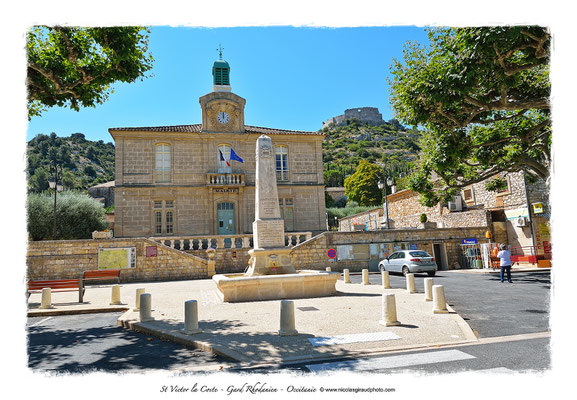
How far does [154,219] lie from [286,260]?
1545 centimetres

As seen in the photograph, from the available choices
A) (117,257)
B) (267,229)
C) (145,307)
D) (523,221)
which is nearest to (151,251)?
(117,257)

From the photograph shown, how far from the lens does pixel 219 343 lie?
566 cm

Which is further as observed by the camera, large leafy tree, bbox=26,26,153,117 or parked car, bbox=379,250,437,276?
parked car, bbox=379,250,437,276

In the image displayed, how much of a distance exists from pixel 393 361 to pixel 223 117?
23.8m

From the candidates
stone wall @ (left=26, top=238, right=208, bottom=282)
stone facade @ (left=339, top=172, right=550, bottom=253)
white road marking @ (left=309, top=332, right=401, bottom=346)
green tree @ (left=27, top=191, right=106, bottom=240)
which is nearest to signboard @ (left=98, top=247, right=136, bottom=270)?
stone wall @ (left=26, top=238, right=208, bottom=282)

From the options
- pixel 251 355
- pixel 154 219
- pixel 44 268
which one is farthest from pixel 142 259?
pixel 251 355

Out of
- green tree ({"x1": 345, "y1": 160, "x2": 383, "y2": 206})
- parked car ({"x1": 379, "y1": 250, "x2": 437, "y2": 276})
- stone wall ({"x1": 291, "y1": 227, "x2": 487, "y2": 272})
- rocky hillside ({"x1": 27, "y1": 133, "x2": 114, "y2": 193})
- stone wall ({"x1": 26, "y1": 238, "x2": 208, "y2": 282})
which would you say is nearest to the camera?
stone wall ({"x1": 26, "y1": 238, "x2": 208, "y2": 282})

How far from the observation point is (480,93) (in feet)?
34.6

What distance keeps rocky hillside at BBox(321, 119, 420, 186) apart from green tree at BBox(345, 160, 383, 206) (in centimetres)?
2767

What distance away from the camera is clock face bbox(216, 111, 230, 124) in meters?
25.9

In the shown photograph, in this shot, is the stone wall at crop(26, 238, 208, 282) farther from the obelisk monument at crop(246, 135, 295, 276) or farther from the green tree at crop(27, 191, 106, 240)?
the green tree at crop(27, 191, 106, 240)

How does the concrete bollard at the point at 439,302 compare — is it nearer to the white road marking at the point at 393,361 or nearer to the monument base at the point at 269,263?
the white road marking at the point at 393,361

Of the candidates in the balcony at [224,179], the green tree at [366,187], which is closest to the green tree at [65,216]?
the balcony at [224,179]

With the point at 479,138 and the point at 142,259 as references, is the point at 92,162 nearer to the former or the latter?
the point at 142,259
